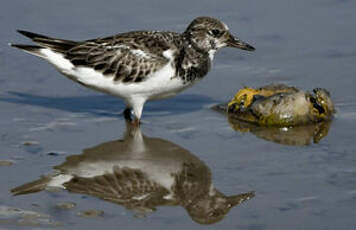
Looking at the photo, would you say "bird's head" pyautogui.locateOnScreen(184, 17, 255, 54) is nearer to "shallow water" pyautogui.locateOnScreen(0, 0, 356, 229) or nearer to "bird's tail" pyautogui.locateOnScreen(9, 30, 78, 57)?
"shallow water" pyautogui.locateOnScreen(0, 0, 356, 229)

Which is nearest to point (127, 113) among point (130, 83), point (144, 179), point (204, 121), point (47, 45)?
point (130, 83)

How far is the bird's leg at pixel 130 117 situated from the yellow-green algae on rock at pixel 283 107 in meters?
0.90

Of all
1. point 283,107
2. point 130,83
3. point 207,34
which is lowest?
point 283,107

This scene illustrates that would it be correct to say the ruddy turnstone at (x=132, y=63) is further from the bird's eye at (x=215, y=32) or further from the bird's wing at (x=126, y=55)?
the bird's eye at (x=215, y=32)

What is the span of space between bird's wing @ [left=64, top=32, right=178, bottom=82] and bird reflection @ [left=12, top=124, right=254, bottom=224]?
2.20 ft

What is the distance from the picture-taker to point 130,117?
8.11 metres

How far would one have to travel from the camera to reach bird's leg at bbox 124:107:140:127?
25.9ft

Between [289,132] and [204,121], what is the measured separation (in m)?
0.81

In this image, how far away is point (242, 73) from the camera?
8.96 meters

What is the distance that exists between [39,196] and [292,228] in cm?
188

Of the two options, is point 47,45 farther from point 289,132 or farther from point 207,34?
point 289,132

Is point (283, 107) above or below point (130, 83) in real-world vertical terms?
below

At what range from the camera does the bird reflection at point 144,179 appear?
20.0 feet

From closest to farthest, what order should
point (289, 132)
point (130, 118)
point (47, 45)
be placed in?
point (289, 132) → point (47, 45) → point (130, 118)
